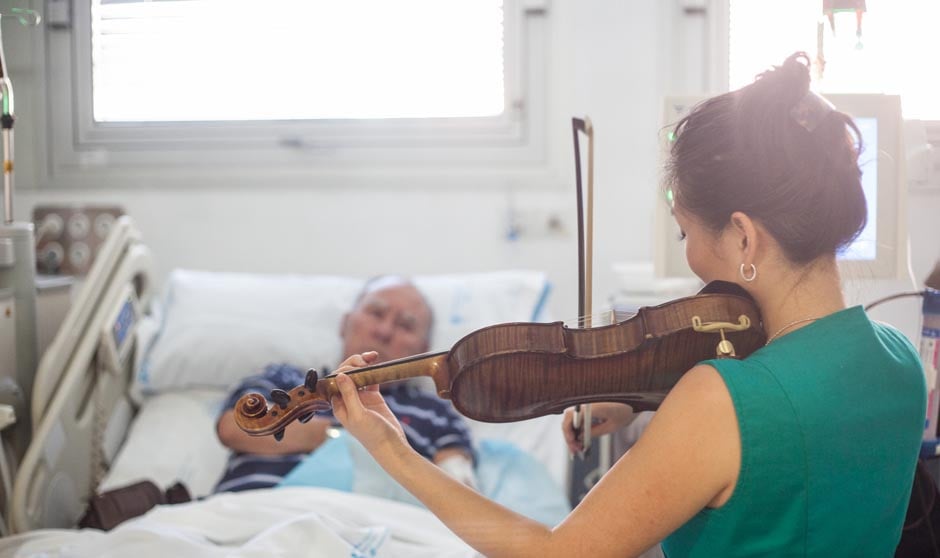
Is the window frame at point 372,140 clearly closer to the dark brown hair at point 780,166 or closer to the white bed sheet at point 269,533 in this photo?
the white bed sheet at point 269,533

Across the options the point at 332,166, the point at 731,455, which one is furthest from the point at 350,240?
the point at 731,455

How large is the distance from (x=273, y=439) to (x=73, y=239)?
→ 1100 millimetres

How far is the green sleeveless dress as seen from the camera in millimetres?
696

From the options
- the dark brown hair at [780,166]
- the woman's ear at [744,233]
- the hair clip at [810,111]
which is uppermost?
the hair clip at [810,111]

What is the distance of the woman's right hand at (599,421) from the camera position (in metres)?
1.07

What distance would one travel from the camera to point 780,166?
742mm

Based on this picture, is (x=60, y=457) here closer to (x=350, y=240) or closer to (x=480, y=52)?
(x=350, y=240)

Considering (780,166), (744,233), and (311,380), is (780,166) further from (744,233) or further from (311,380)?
(311,380)

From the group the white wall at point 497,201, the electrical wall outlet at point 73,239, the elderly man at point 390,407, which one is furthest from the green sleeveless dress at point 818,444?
the electrical wall outlet at point 73,239

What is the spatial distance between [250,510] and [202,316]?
881mm

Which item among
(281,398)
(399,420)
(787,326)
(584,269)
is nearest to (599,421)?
(584,269)

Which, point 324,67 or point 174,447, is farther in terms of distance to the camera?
point 324,67

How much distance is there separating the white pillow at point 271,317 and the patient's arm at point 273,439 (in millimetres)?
262

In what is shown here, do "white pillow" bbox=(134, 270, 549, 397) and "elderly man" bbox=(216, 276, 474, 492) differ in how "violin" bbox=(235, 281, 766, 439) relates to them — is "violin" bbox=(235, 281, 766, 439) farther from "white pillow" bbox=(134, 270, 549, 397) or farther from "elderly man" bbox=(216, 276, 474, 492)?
"white pillow" bbox=(134, 270, 549, 397)
